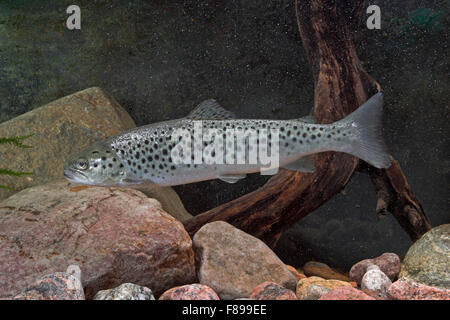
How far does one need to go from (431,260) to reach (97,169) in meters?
3.42

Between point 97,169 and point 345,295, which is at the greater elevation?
point 97,169

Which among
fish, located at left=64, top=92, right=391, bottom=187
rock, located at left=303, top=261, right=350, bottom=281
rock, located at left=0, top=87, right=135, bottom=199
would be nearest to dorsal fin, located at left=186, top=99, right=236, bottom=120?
fish, located at left=64, top=92, right=391, bottom=187

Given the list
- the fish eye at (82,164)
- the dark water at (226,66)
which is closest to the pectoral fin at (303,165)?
the fish eye at (82,164)

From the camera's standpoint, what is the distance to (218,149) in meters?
3.04

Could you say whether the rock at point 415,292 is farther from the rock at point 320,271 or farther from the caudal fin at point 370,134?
the rock at point 320,271

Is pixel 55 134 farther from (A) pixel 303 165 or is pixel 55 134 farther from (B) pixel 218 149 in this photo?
(A) pixel 303 165

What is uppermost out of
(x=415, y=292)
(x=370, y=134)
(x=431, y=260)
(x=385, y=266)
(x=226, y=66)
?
(x=226, y=66)

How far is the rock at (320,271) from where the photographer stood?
4.57 metres

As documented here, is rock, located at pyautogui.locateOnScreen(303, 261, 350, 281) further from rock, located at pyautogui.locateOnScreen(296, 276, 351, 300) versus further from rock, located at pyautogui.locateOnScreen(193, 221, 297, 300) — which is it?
rock, located at pyautogui.locateOnScreen(193, 221, 297, 300)

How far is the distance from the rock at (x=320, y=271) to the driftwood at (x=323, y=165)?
0.86 meters

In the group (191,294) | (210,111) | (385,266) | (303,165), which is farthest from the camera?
(385,266)

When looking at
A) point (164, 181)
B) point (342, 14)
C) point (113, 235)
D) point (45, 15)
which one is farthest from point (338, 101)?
point (45, 15)

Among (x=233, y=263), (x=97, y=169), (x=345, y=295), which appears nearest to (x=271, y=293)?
(x=345, y=295)
